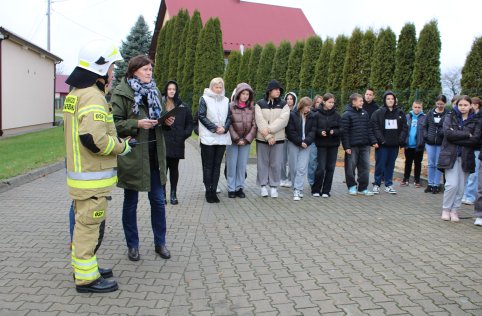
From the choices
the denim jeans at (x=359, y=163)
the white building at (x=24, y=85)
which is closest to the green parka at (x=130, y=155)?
the denim jeans at (x=359, y=163)

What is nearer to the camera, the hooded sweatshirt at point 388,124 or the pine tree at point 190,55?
the hooded sweatshirt at point 388,124

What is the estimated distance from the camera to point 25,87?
72.1ft

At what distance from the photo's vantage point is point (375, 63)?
1683 cm

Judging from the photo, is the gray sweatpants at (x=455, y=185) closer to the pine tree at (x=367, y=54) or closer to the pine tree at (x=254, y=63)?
the pine tree at (x=367, y=54)

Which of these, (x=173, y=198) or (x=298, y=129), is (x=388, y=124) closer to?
(x=298, y=129)

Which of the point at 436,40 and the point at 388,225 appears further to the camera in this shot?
the point at 436,40

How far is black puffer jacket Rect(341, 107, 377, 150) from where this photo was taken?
29.9 ft

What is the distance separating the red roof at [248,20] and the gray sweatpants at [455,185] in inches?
1380

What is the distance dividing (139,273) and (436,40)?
44.2 feet

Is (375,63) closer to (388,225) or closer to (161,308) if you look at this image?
(388,225)

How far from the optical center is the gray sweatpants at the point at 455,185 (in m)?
7.16

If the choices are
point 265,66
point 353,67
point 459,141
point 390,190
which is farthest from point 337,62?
point 459,141

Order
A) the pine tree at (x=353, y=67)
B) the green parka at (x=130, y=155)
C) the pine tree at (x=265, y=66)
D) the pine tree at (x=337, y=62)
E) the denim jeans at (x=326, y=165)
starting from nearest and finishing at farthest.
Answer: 1. the green parka at (x=130, y=155)
2. the denim jeans at (x=326, y=165)
3. the pine tree at (x=353, y=67)
4. the pine tree at (x=337, y=62)
5. the pine tree at (x=265, y=66)

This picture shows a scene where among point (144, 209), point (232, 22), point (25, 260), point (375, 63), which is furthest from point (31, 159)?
point (232, 22)
